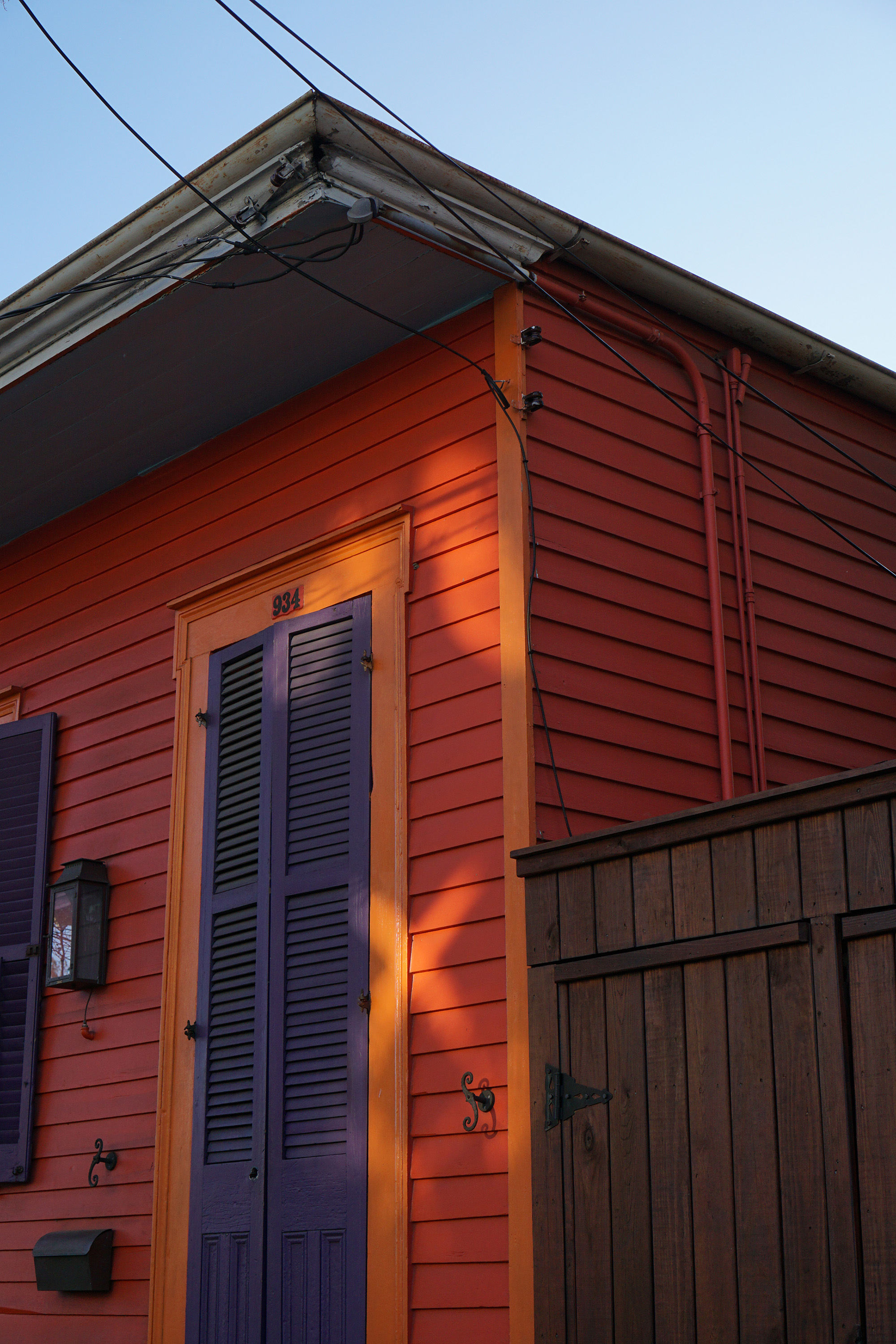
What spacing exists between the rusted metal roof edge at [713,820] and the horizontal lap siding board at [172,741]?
571mm

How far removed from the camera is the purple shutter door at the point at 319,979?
17.6 feet

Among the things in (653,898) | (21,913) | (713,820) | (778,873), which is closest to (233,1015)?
(21,913)

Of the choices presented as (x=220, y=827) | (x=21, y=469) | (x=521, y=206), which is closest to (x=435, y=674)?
(x=220, y=827)

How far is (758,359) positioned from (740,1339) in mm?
4337

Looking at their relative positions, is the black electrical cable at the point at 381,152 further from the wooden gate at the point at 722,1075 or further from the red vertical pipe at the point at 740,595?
the wooden gate at the point at 722,1075

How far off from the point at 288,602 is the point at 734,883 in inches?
114

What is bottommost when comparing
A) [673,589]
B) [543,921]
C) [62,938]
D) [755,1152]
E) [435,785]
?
[755,1152]

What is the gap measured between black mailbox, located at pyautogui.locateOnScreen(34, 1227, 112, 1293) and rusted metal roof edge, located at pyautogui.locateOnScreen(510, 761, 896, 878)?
2892 mm

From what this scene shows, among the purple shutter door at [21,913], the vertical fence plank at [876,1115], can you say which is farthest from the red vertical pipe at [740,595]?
the purple shutter door at [21,913]

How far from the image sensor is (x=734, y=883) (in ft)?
13.6

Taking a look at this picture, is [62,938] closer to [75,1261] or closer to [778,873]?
[75,1261]

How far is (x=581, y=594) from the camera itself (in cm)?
559

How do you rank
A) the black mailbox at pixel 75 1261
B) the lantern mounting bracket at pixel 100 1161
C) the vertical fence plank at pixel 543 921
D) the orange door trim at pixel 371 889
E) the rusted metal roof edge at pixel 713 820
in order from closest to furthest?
1. the rusted metal roof edge at pixel 713 820
2. the vertical fence plank at pixel 543 921
3. the orange door trim at pixel 371 889
4. the black mailbox at pixel 75 1261
5. the lantern mounting bracket at pixel 100 1161

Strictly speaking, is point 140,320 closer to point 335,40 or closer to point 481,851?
point 335,40
